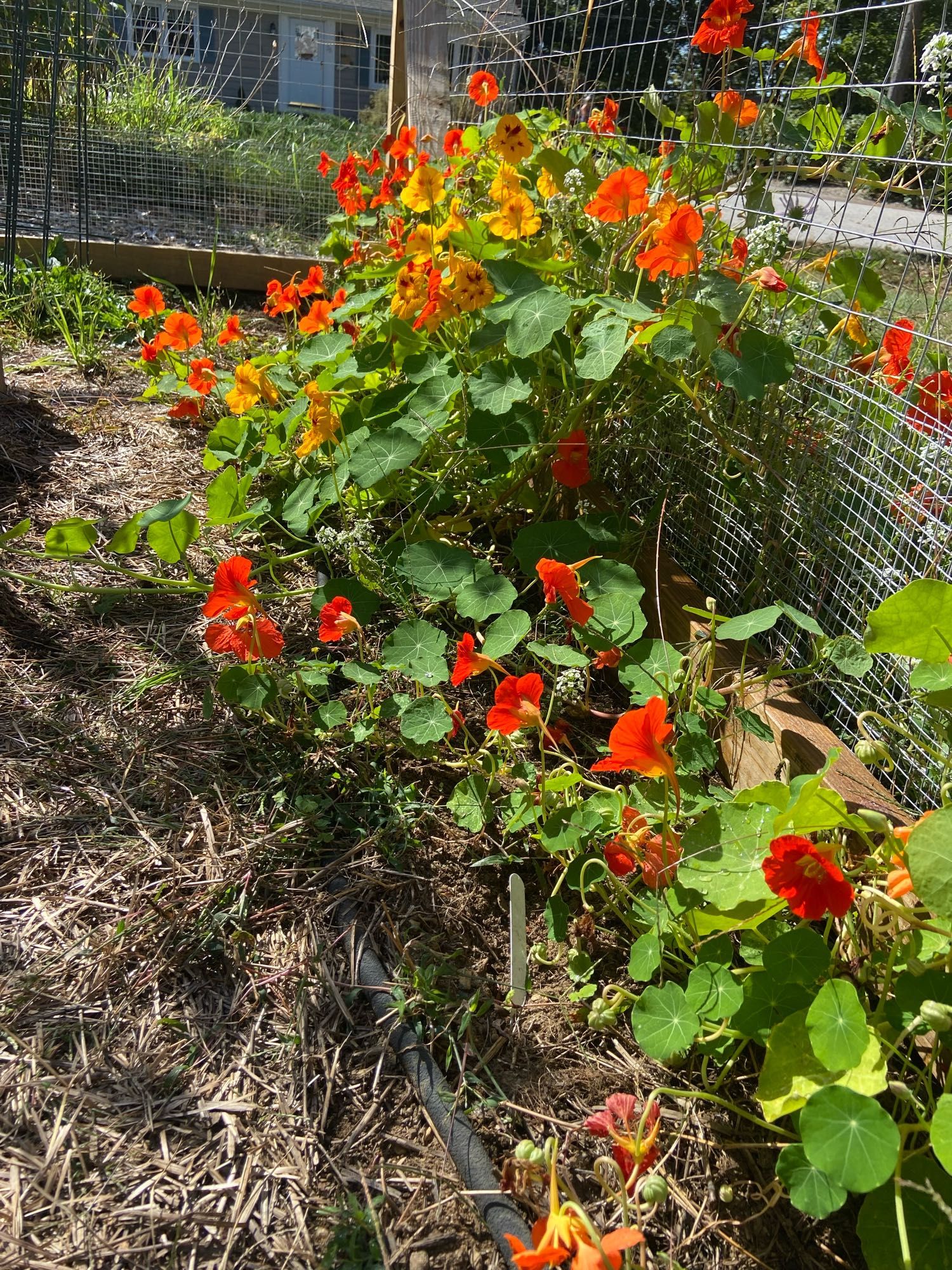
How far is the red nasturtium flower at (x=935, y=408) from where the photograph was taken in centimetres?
137

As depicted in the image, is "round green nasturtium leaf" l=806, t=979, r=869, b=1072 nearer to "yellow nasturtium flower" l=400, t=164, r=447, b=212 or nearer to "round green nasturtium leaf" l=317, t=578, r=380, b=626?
"round green nasturtium leaf" l=317, t=578, r=380, b=626

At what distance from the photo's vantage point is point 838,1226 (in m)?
1.02

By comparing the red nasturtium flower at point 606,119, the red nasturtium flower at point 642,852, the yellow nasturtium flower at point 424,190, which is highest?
the red nasturtium flower at point 606,119

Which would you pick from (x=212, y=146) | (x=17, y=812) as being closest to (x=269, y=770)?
(x=17, y=812)

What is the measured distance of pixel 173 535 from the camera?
1.58 meters

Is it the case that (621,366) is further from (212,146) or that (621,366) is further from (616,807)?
(212,146)

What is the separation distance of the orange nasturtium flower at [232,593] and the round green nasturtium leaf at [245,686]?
0.14 m

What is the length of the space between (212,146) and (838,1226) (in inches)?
210

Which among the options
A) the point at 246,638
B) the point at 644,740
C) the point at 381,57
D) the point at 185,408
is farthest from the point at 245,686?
the point at 381,57

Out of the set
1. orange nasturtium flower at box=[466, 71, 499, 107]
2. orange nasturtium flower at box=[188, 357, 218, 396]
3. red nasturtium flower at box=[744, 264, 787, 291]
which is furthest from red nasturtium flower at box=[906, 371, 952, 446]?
orange nasturtium flower at box=[188, 357, 218, 396]

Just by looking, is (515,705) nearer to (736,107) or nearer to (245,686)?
(245,686)

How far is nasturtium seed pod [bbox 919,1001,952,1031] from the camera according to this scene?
0.83 meters

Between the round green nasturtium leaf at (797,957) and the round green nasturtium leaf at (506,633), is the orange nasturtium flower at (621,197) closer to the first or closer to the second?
the round green nasturtium leaf at (506,633)

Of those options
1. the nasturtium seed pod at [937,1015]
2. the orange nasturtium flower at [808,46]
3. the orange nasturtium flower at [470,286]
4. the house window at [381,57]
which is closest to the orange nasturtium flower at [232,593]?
the orange nasturtium flower at [470,286]
